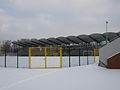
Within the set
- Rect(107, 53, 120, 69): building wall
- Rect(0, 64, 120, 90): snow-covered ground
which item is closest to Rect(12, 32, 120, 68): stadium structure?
Rect(107, 53, 120, 69): building wall

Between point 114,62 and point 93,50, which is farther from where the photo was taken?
point 93,50

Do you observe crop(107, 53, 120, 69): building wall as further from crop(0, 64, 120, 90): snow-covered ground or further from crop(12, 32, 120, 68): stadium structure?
crop(0, 64, 120, 90): snow-covered ground

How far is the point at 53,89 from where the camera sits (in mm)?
5922

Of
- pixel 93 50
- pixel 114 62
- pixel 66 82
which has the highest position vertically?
pixel 93 50

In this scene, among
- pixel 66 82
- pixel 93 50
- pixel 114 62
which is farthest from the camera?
pixel 93 50

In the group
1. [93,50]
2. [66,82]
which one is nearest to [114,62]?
[66,82]

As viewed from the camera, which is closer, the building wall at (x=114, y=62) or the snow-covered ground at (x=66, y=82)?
the snow-covered ground at (x=66, y=82)

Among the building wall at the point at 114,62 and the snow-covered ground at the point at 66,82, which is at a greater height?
the building wall at the point at 114,62

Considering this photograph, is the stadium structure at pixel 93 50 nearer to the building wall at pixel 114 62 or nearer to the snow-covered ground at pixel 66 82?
the building wall at pixel 114 62

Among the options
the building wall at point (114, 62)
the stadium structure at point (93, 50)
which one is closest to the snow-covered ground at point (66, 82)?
the building wall at point (114, 62)

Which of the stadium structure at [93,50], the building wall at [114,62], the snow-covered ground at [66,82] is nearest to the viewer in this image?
the snow-covered ground at [66,82]

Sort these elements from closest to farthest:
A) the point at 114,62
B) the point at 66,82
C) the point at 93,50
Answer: the point at 66,82, the point at 114,62, the point at 93,50

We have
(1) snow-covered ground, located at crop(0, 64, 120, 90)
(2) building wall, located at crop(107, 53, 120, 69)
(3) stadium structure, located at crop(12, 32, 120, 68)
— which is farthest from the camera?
(3) stadium structure, located at crop(12, 32, 120, 68)

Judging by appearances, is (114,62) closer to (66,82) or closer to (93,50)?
(66,82)
